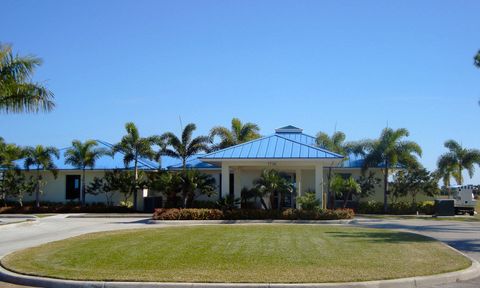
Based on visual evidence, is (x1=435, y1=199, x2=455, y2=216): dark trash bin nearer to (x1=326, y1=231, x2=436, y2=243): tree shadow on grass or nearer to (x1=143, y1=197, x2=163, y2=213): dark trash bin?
(x1=326, y1=231, x2=436, y2=243): tree shadow on grass

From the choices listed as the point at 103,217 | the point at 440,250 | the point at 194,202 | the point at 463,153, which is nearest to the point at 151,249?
the point at 440,250

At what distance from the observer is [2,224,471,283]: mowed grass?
1045 cm

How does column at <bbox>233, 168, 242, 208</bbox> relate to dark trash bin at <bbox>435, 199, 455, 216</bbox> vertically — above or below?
above

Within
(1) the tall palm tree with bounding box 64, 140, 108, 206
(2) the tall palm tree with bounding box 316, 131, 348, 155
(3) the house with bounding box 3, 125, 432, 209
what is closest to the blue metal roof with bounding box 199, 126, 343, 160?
(3) the house with bounding box 3, 125, 432, 209

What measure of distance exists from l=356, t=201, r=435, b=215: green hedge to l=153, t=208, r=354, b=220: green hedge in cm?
1020

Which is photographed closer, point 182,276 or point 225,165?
point 182,276

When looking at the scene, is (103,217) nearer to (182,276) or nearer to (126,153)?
(126,153)

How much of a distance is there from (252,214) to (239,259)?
17.1 m

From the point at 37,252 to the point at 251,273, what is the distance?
6425 mm

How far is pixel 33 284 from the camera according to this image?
408 inches

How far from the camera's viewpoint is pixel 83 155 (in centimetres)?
4028

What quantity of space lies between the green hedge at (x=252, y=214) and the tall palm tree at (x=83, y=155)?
13027 mm

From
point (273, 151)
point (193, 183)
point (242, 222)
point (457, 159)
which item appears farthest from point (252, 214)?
point (457, 159)

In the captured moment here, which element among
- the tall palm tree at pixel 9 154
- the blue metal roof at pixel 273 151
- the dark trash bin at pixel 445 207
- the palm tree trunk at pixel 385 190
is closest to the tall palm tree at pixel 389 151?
the palm tree trunk at pixel 385 190
